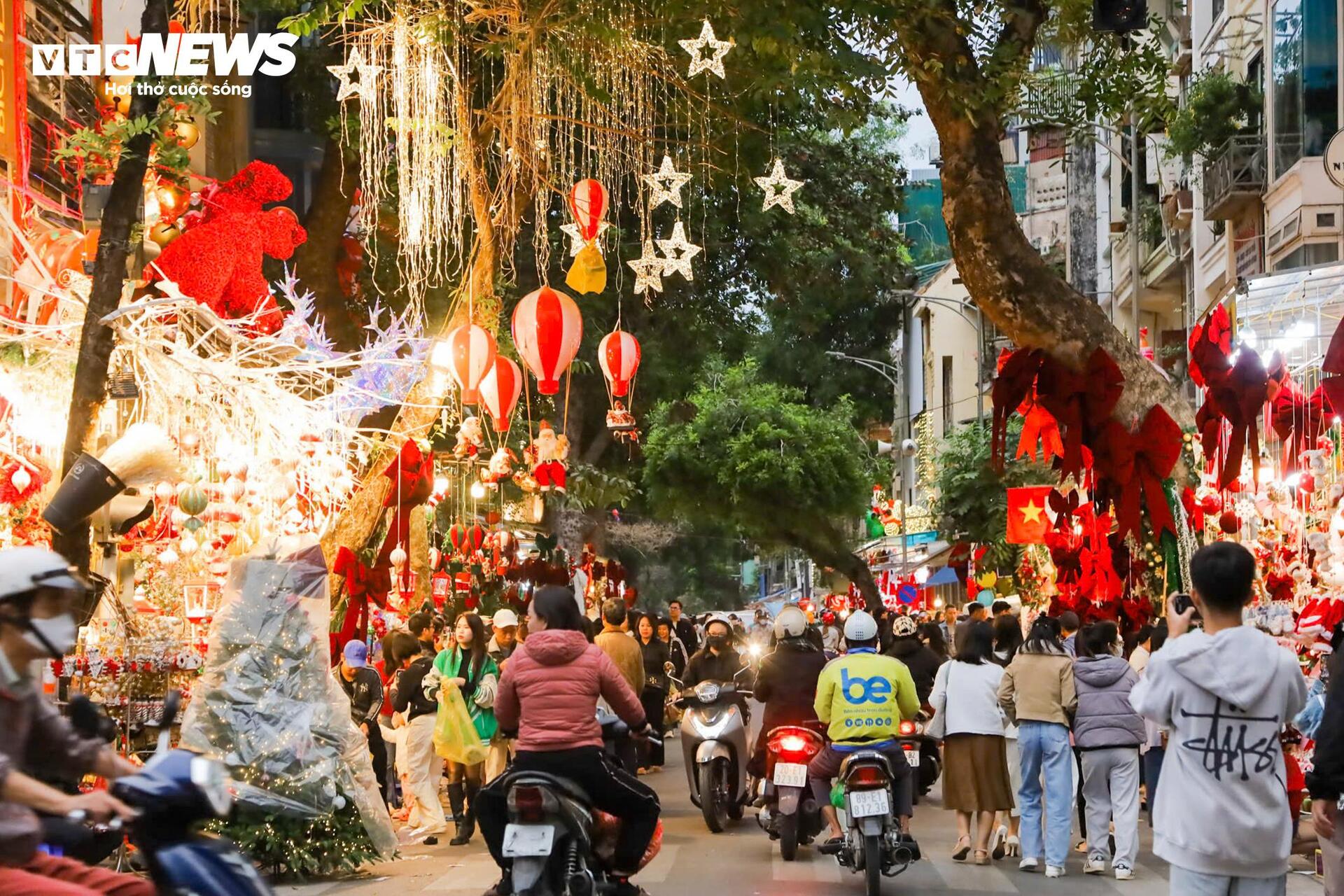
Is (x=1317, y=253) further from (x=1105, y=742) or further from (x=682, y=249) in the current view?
(x=1105, y=742)

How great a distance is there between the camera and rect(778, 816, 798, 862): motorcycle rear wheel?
11969mm

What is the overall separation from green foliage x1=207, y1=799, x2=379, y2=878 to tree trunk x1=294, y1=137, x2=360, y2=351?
895 cm

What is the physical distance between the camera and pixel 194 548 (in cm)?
1368

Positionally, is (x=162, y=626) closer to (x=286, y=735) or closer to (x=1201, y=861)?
(x=286, y=735)

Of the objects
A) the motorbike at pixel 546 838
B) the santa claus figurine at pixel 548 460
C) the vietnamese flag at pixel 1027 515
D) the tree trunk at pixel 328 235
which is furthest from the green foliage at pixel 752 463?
the motorbike at pixel 546 838

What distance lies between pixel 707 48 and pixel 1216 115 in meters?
16.2

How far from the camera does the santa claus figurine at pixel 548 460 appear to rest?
20.6 m

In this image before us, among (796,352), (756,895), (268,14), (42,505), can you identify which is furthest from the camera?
(796,352)

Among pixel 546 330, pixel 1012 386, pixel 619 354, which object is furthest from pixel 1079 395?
pixel 619 354

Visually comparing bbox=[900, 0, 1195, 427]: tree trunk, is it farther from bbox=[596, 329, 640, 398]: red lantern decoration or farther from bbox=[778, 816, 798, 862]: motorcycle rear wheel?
bbox=[596, 329, 640, 398]: red lantern decoration

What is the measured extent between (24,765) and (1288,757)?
9.47 meters

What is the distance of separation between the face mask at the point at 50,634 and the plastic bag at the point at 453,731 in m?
8.46

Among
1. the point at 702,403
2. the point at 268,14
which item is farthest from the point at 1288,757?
the point at 702,403

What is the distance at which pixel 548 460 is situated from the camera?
820 inches
